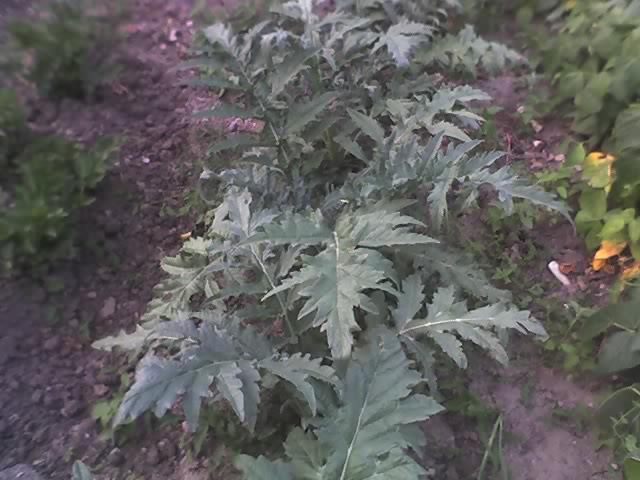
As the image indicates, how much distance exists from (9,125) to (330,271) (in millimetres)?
1833

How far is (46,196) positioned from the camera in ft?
9.26

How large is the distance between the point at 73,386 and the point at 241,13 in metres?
2.01

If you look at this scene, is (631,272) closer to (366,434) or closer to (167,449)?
(366,434)

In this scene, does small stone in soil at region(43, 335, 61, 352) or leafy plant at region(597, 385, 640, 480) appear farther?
small stone in soil at region(43, 335, 61, 352)

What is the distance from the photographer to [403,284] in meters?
2.21

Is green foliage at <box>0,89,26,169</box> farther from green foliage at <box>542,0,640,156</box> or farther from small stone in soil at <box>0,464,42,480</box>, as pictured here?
green foliage at <box>542,0,640,156</box>

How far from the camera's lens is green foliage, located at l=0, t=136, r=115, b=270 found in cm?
273

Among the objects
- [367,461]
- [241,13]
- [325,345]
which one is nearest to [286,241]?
[325,345]

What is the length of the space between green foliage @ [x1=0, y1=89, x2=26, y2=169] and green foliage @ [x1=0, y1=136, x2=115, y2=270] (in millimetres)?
52

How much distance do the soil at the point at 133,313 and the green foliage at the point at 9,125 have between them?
25cm

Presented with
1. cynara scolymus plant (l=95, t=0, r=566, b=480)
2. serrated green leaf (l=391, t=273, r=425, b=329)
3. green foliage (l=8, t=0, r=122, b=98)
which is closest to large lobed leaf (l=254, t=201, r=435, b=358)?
cynara scolymus plant (l=95, t=0, r=566, b=480)

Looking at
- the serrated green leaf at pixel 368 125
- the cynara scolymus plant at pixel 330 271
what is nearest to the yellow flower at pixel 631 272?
the cynara scolymus plant at pixel 330 271

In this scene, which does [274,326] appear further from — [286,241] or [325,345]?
[286,241]

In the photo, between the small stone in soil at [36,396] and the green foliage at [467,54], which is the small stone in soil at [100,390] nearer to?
the small stone in soil at [36,396]
